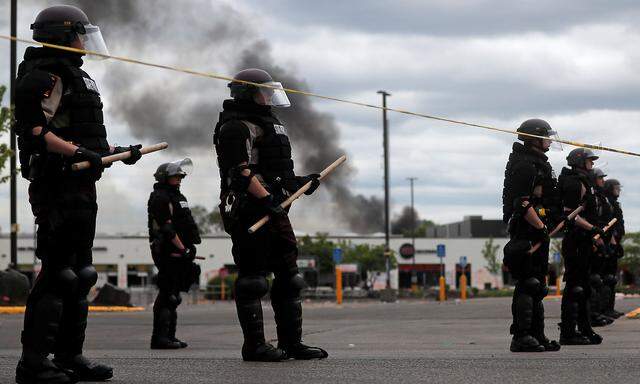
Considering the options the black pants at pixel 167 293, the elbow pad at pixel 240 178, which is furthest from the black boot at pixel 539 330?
the black pants at pixel 167 293

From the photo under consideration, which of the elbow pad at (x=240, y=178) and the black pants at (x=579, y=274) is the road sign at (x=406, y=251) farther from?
the elbow pad at (x=240, y=178)

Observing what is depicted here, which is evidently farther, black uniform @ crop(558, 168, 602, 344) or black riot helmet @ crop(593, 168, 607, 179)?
black riot helmet @ crop(593, 168, 607, 179)

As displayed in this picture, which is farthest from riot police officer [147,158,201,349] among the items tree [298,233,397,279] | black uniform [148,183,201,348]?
tree [298,233,397,279]

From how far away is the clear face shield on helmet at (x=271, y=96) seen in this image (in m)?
7.21

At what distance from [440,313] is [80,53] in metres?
14.6

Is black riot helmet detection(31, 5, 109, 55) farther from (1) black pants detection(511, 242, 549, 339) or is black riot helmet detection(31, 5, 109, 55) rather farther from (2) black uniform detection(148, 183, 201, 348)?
(2) black uniform detection(148, 183, 201, 348)

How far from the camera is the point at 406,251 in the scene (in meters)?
81.0

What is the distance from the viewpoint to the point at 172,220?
10.4 m

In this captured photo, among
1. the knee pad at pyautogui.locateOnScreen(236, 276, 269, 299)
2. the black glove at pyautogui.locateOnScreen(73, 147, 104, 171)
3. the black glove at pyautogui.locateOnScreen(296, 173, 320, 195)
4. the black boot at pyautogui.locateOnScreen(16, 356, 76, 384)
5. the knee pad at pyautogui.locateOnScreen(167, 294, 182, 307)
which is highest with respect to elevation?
the black glove at pyautogui.locateOnScreen(296, 173, 320, 195)

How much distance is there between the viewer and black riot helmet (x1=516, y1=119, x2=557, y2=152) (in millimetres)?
8766

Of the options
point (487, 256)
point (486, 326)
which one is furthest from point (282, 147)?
point (487, 256)

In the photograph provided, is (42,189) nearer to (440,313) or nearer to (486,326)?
(486,326)

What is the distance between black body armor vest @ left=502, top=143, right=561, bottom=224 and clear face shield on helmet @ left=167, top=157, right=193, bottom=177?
132 inches

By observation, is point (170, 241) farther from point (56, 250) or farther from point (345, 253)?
point (345, 253)
